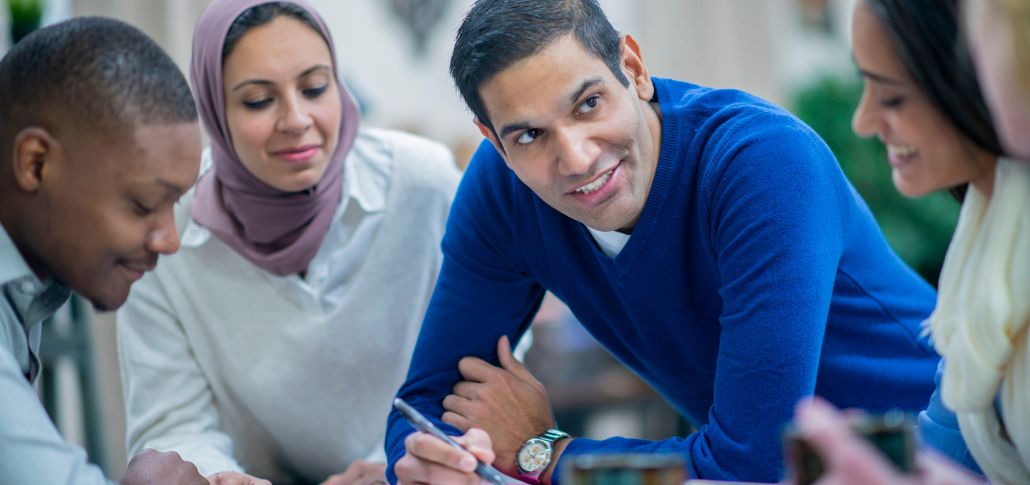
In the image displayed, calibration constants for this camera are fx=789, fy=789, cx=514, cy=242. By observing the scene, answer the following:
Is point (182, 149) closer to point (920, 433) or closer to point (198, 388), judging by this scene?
point (198, 388)

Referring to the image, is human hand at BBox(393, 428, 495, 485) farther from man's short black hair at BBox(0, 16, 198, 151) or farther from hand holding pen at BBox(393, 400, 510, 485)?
man's short black hair at BBox(0, 16, 198, 151)

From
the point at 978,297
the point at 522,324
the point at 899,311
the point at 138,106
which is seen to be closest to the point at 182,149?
the point at 138,106

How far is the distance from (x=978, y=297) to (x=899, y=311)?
→ 573 mm

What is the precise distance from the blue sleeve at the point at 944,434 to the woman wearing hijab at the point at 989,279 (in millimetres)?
62

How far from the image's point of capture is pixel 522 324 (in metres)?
1.50

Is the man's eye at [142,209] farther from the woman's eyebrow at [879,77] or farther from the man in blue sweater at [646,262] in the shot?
the woman's eyebrow at [879,77]

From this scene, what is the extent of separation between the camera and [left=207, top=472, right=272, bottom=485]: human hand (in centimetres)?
128

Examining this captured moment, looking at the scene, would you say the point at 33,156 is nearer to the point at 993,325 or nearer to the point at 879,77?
the point at 879,77

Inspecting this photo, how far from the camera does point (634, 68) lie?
1.30 metres

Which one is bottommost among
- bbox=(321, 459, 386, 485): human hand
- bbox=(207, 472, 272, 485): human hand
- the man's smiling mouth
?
bbox=(321, 459, 386, 485): human hand

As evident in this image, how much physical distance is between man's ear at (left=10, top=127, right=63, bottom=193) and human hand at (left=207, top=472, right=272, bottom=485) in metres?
0.56

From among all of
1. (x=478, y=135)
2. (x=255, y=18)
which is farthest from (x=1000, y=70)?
(x=478, y=135)

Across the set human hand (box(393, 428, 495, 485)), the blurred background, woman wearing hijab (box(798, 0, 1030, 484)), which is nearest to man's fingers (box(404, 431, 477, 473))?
human hand (box(393, 428, 495, 485))

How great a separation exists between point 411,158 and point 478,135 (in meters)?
1.63
